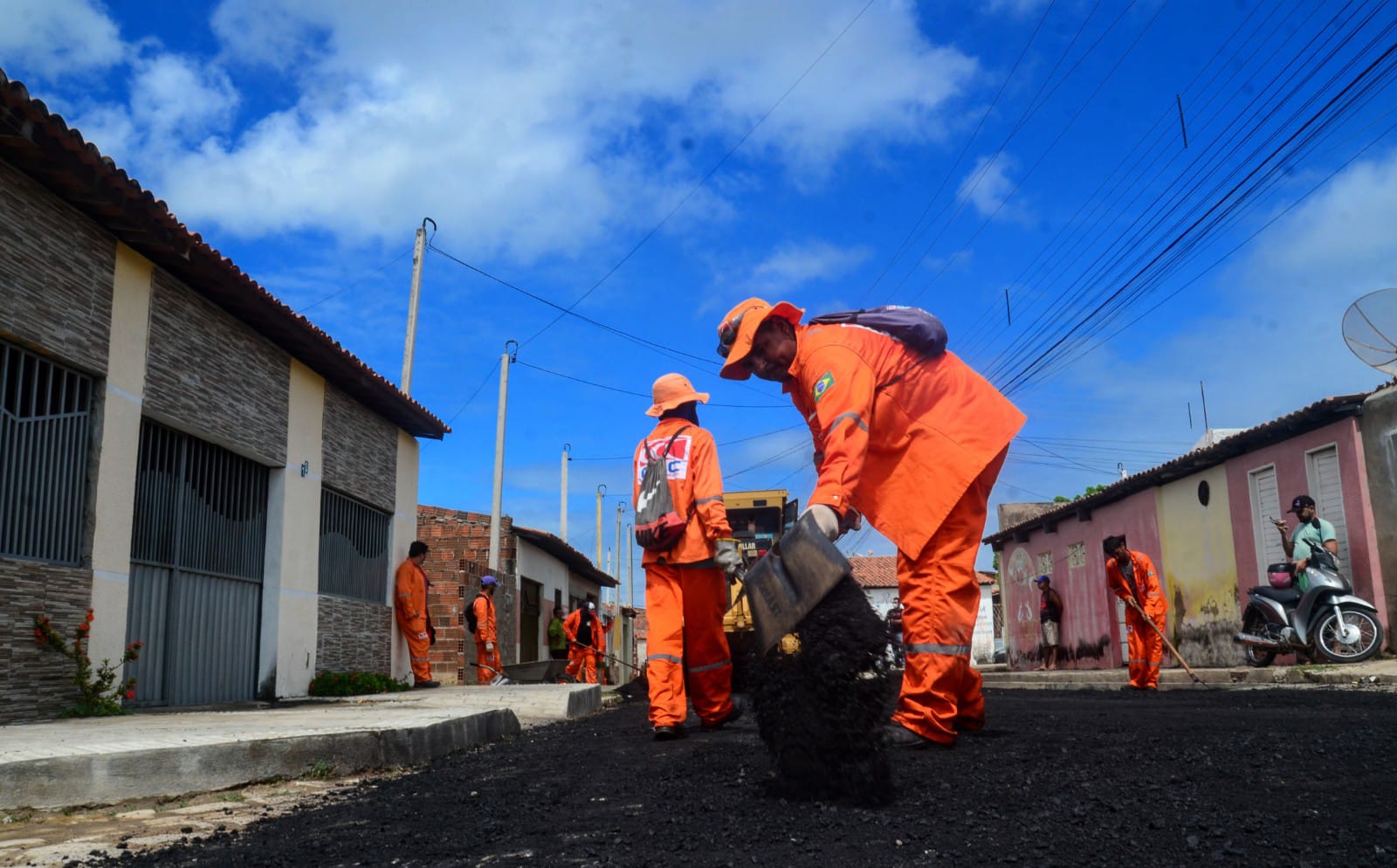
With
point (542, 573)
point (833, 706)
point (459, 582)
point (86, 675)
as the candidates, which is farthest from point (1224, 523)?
point (542, 573)

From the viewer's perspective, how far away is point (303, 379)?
10.5 m

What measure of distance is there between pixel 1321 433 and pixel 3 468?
45.0ft

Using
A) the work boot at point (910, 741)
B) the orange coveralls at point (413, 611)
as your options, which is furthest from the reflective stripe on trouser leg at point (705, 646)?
the orange coveralls at point (413, 611)

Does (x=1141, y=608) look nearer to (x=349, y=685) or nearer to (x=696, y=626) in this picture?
(x=696, y=626)

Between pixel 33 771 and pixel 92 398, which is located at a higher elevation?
pixel 92 398

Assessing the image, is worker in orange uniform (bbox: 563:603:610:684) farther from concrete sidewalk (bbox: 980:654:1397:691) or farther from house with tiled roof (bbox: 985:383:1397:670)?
house with tiled roof (bbox: 985:383:1397:670)

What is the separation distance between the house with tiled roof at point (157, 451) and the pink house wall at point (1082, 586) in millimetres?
13364

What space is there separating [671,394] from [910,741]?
2.85 meters

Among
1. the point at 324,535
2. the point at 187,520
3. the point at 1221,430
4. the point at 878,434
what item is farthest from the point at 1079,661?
the point at 878,434

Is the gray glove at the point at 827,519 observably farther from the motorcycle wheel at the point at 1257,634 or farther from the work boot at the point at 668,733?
the motorcycle wheel at the point at 1257,634

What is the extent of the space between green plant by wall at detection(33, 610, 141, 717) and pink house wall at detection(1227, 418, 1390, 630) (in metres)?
12.3

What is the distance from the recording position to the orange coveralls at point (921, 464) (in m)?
3.72

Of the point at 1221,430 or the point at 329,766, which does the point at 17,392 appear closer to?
the point at 329,766

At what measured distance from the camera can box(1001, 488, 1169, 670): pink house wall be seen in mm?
19953
